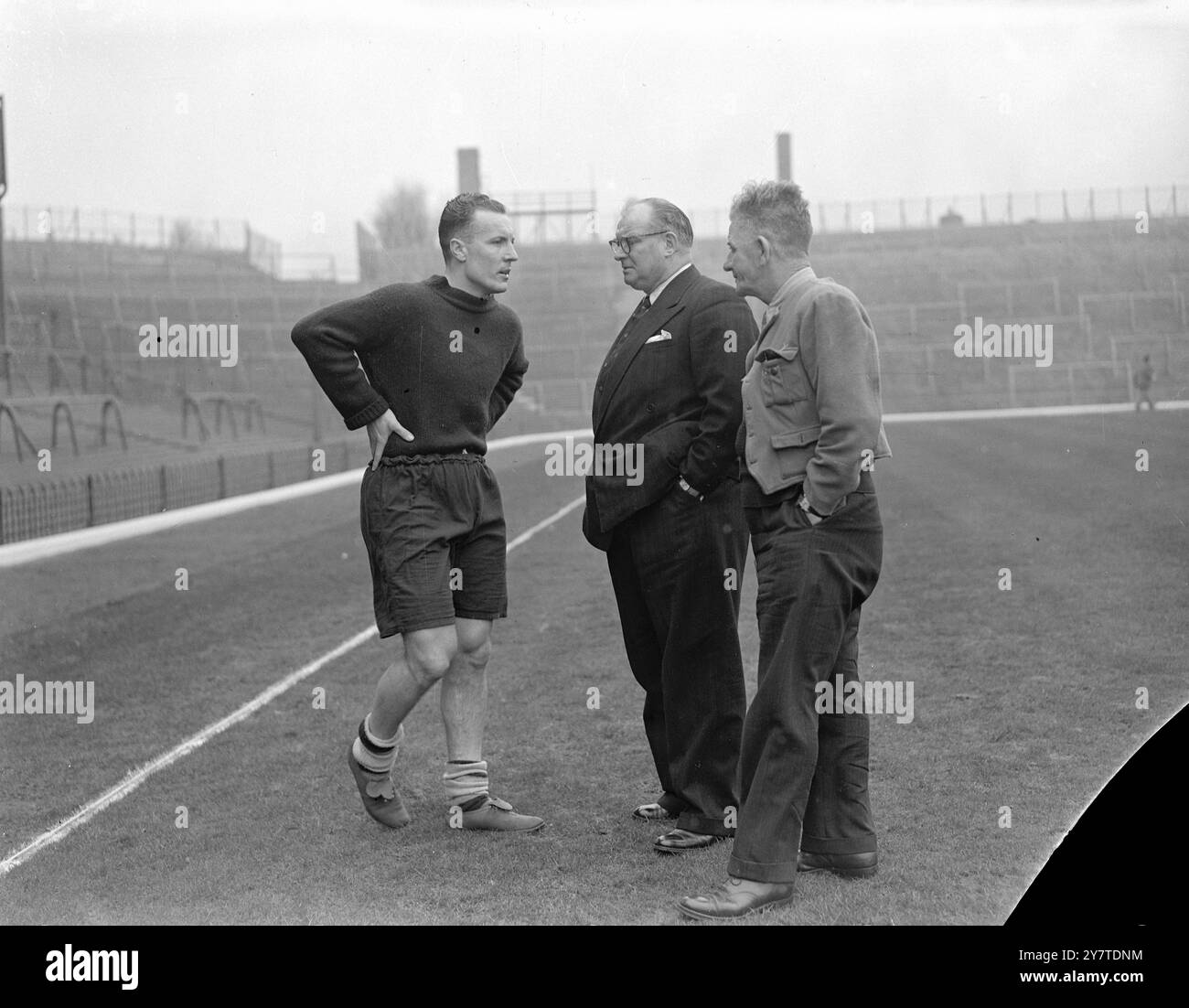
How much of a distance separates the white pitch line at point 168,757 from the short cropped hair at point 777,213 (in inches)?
128

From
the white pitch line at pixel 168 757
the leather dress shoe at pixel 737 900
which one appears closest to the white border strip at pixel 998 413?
the white pitch line at pixel 168 757

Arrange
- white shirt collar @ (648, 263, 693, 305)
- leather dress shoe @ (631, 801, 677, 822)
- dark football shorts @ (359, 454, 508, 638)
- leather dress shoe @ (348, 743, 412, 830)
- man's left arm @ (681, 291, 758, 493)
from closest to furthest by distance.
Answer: man's left arm @ (681, 291, 758, 493) < dark football shorts @ (359, 454, 508, 638) < white shirt collar @ (648, 263, 693, 305) < leather dress shoe @ (348, 743, 412, 830) < leather dress shoe @ (631, 801, 677, 822)

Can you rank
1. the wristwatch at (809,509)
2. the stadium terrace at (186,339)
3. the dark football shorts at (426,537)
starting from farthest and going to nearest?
1. the stadium terrace at (186,339)
2. the dark football shorts at (426,537)
3. the wristwatch at (809,509)

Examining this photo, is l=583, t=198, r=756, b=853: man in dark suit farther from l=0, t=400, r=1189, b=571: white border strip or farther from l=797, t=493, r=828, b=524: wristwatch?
l=0, t=400, r=1189, b=571: white border strip

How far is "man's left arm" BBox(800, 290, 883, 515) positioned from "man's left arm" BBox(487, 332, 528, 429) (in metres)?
1.49

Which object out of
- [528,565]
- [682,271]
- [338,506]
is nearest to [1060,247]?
[338,506]

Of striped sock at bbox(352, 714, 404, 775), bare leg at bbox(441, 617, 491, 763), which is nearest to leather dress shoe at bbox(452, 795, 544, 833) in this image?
bare leg at bbox(441, 617, 491, 763)

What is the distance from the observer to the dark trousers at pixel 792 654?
169 inches

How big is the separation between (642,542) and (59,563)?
444 inches

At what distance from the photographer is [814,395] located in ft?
14.1

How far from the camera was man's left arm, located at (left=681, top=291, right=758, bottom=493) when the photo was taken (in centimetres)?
486

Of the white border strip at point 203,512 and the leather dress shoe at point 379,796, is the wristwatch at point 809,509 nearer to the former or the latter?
the leather dress shoe at point 379,796

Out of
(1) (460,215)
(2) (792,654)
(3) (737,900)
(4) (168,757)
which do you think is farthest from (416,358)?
(4) (168,757)

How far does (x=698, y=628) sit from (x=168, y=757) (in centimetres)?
283
